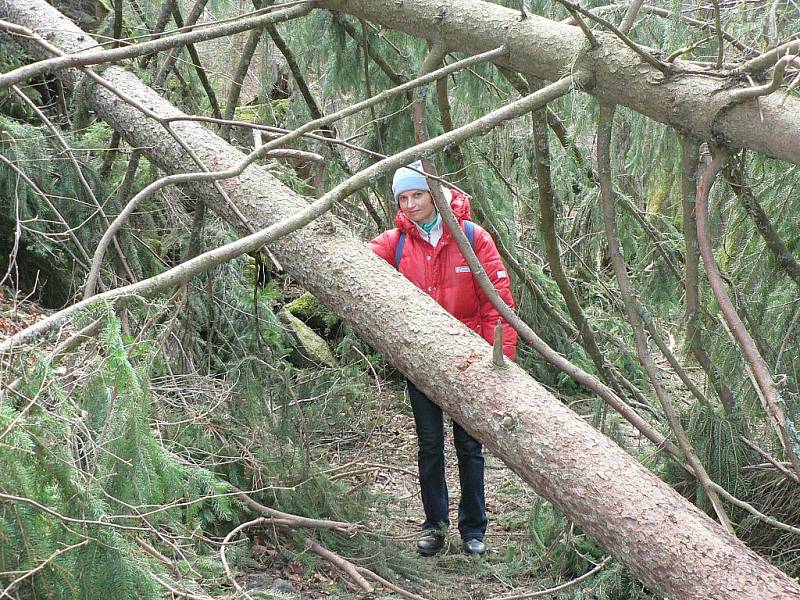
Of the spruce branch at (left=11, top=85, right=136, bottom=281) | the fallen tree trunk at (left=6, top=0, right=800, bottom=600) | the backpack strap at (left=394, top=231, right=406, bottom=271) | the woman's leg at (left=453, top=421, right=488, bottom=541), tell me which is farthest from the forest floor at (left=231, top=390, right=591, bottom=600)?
the spruce branch at (left=11, top=85, right=136, bottom=281)

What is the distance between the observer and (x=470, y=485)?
14.4 ft

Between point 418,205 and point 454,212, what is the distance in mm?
190

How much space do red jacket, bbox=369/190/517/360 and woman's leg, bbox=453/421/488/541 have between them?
52 cm

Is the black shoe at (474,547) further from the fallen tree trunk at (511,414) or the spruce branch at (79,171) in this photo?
the spruce branch at (79,171)

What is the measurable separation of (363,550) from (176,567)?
168 cm

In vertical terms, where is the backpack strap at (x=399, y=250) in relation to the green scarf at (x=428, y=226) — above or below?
below

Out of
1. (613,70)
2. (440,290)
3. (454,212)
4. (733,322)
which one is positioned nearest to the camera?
(733,322)

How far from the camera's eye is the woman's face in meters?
4.26

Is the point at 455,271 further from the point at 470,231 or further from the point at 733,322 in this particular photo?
the point at 733,322

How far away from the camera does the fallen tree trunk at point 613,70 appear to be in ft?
8.63

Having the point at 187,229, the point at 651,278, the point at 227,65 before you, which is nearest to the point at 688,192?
the point at 651,278

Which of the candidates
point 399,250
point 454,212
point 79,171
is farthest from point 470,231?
point 79,171

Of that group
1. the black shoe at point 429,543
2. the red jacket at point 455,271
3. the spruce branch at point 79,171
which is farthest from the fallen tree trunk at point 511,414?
the black shoe at point 429,543

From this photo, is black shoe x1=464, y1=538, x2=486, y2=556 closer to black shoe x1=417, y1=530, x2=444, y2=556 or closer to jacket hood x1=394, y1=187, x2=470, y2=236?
black shoe x1=417, y1=530, x2=444, y2=556
